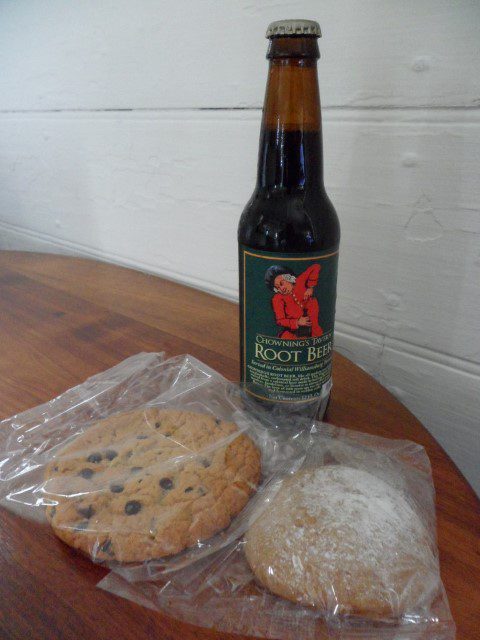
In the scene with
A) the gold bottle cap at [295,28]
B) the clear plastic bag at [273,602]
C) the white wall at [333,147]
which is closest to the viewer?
the clear plastic bag at [273,602]

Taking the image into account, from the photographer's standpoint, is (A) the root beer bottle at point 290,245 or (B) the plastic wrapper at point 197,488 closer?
(B) the plastic wrapper at point 197,488

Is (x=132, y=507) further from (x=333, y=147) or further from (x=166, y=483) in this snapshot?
(x=333, y=147)

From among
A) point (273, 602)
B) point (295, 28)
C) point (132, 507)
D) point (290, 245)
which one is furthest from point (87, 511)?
point (295, 28)

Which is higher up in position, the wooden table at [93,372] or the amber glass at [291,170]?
the amber glass at [291,170]

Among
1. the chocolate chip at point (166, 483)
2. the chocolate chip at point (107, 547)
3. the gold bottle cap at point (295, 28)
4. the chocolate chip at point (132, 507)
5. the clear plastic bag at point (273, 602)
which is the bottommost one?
the clear plastic bag at point (273, 602)

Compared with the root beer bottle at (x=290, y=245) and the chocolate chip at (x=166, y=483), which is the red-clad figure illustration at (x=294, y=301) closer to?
the root beer bottle at (x=290, y=245)

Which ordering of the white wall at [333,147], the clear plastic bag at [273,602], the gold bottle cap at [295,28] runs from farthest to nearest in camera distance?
the white wall at [333,147] < the gold bottle cap at [295,28] < the clear plastic bag at [273,602]

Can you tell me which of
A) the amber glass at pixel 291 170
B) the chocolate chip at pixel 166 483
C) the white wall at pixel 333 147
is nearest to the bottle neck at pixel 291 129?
the amber glass at pixel 291 170

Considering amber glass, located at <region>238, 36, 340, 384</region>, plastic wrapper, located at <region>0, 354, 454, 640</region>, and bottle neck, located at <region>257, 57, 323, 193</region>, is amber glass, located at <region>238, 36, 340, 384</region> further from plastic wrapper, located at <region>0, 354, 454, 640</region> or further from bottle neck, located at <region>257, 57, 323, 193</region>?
plastic wrapper, located at <region>0, 354, 454, 640</region>
